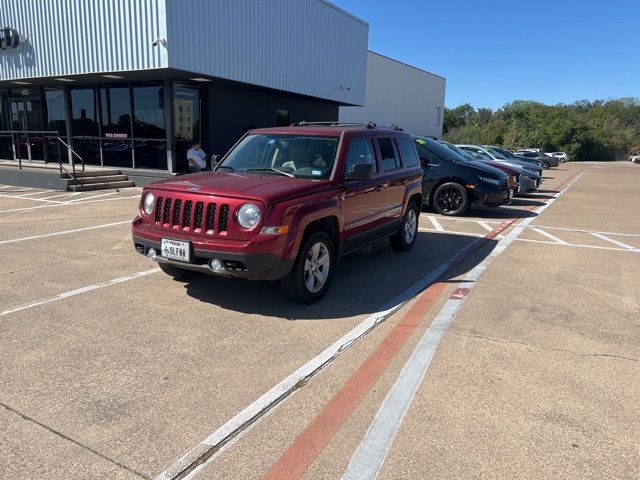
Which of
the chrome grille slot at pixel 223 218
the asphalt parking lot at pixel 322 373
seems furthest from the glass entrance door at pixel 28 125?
the chrome grille slot at pixel 223 218

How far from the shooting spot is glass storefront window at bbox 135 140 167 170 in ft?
52.6

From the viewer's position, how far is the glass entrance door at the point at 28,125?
18969 mm

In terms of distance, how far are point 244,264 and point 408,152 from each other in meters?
4.12

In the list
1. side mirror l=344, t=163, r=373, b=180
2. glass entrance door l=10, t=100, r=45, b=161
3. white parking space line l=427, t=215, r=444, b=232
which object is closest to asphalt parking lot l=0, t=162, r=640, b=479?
side mirror l=344, t=163, r=373, b=180

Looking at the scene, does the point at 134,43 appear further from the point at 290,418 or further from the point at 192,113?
the point at 290,418

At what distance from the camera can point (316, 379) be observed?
3.54 metres

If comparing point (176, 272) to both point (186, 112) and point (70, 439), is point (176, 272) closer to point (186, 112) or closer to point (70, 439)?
point (70, 439)

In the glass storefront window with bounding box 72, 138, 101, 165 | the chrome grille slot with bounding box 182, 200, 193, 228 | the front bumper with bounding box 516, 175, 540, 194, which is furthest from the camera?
the glass storefront window with bounding box 72, 138, 101, 165

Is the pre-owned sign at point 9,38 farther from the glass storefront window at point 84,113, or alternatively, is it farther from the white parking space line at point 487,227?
the white parking space line at point 487,227

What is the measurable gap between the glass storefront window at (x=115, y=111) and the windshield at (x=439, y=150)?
33.2 feet

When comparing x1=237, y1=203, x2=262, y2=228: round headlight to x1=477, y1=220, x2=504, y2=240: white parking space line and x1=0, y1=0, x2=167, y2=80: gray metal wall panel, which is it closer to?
x1=477, y1=220, x2=504, y2=240: white parking space line

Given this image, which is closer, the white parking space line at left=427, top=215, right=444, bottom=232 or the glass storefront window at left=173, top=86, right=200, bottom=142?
the white parking space line at left=427, top=215, right=444, bottom=232

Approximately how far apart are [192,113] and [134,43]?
121 inches

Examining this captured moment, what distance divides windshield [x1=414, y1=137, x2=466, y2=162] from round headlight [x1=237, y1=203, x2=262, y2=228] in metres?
8.00
